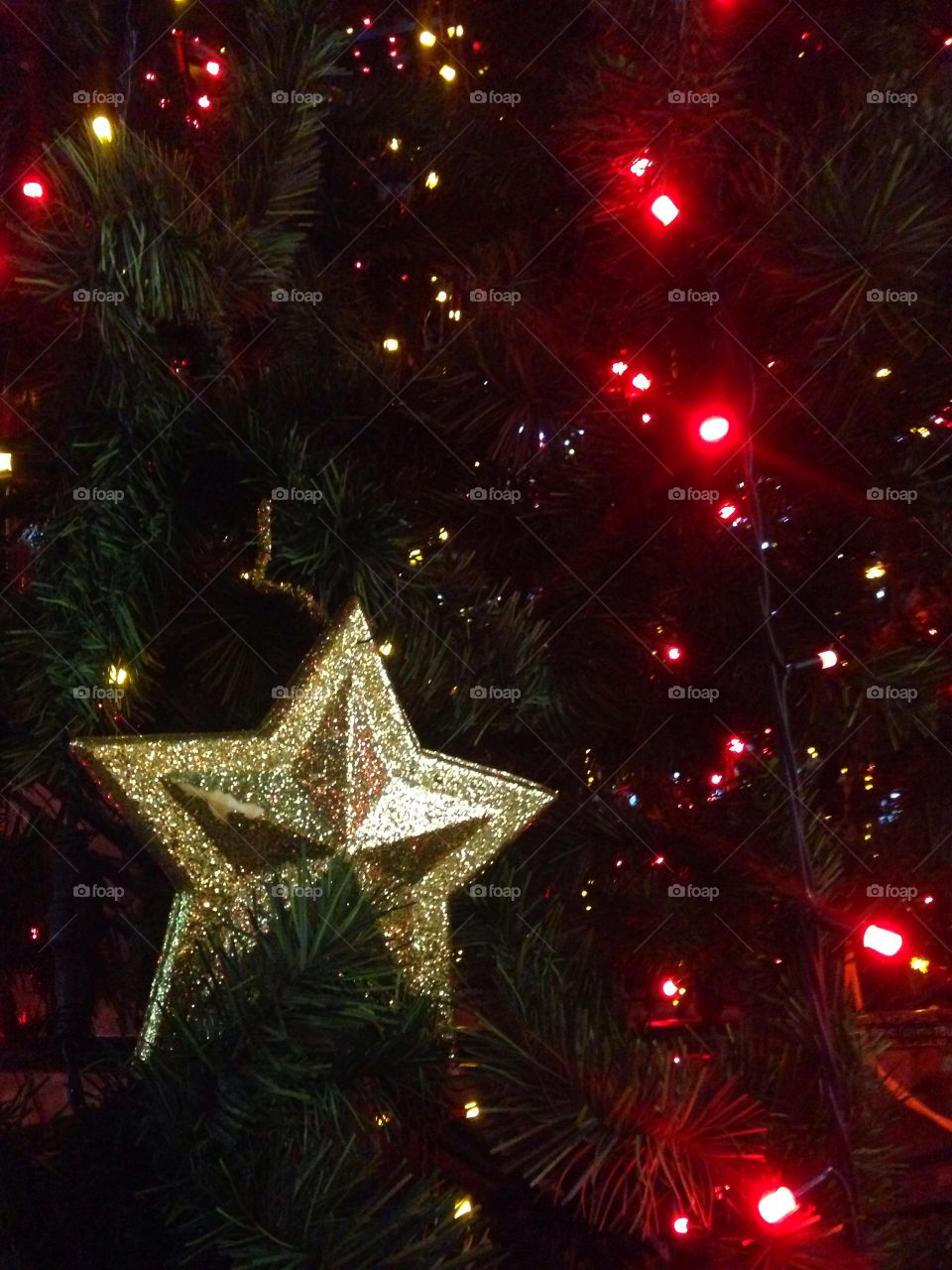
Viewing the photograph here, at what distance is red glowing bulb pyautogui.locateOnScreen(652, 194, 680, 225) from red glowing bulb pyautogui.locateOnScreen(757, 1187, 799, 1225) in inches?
22.4

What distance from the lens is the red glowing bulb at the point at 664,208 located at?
653 mm

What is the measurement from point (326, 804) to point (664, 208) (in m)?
0.44

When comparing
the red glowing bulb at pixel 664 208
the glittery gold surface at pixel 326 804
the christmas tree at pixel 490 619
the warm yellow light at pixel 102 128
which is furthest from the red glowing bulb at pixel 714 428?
the warm yellow light at pixel 102 128

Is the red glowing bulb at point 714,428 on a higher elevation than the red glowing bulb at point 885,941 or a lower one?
higher

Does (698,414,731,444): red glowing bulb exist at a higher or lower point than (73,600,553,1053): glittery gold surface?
higher

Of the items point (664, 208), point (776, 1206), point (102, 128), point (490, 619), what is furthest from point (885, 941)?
point (102, 128)

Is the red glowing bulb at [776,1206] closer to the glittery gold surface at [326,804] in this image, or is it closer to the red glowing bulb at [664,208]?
the glittery gold surface at [326,804]

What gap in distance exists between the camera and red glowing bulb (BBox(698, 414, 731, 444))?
64 centimetres

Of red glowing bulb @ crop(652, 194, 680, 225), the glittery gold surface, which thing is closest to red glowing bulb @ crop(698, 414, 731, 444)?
red glowing bulb @ crop(652, 194, 680, 225)

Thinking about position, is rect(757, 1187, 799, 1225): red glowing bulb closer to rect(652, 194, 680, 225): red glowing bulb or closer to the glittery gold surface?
the glittery gold surface

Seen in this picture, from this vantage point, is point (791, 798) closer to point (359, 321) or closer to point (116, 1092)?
point (116, 1092)

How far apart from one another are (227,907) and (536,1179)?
23 centimetres

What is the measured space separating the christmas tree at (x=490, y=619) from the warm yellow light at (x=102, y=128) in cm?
1

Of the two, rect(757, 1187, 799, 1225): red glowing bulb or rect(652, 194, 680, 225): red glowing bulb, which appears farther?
rect(652, 194, 680, 225): red glowing bulb
